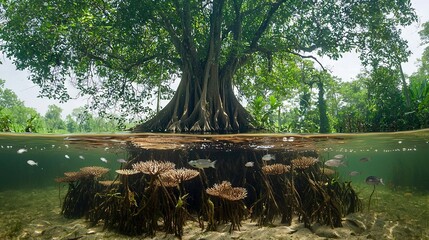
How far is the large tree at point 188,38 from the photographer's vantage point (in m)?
15.1

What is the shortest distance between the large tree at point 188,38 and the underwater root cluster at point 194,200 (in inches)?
184

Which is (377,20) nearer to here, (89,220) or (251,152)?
(251,152)

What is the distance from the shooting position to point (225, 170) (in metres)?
11.1

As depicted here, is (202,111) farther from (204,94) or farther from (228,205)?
(228,205)

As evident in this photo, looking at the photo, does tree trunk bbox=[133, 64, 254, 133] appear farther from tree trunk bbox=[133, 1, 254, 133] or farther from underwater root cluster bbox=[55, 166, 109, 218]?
underwater root cluster bbox=[55, 166, 109, 218]

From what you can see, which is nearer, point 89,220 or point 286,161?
point 89,220

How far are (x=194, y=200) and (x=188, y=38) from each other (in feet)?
31.6

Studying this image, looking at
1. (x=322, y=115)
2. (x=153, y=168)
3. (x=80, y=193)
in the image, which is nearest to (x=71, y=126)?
(x=322, y=115)

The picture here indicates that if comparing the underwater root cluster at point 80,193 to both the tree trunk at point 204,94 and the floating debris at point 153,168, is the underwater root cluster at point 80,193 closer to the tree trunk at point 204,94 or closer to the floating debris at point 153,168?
the floating debris at point 153,168

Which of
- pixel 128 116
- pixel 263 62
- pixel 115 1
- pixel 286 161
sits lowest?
pixel 286 161

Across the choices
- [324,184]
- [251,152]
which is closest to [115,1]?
[251,152]

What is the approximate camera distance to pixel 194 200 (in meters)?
10.1

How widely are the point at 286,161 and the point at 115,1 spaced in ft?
39.2

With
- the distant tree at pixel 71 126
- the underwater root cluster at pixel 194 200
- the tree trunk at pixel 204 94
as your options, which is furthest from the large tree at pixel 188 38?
the distant tree at pixel 71 126
